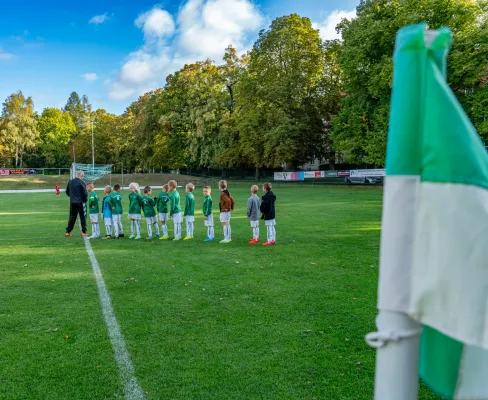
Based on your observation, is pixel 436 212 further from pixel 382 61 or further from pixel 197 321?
pixel 382 61

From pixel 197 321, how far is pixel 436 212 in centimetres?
543

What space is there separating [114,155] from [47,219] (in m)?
65.0

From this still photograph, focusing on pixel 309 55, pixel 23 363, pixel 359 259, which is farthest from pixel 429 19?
pixel 23 363

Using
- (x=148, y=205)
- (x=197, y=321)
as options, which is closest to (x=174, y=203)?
(x=148, y=205)

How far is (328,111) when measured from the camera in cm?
4925

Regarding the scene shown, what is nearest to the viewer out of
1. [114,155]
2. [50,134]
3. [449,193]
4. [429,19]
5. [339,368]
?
[449,193]

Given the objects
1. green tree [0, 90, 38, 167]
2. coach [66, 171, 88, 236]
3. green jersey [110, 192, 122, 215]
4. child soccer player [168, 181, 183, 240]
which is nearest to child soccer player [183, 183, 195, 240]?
child soccer player [168, 181, 183, 240]

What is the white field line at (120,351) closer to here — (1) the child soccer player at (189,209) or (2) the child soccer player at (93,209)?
(1) the child soccer player at (189,209)

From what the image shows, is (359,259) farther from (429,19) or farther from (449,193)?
(429,19)

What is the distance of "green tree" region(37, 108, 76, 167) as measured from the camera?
288 feet

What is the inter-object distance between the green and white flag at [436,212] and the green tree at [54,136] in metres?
95.1

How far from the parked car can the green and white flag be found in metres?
43.7

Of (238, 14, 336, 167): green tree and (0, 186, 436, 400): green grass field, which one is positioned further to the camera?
(238, 14, 336, 167): green tree

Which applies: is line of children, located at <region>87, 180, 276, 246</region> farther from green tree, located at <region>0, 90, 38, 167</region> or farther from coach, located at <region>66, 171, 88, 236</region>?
green tree, located at <region>0, 90, 38, 167</region>
